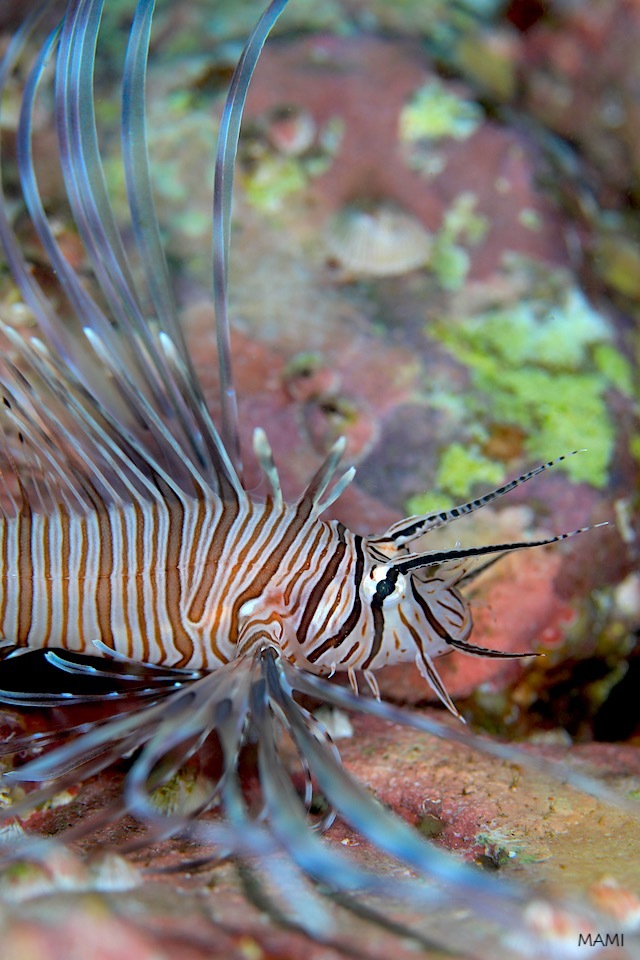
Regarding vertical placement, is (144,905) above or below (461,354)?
below

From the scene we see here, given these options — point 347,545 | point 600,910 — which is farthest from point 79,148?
point 600,910

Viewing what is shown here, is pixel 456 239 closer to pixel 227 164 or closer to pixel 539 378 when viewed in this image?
pixel 539 378

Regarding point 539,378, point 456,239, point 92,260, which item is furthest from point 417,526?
point 456,239

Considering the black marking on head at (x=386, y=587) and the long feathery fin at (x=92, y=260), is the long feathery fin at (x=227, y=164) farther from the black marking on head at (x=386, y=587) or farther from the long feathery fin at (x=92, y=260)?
the black marking on head at (x=386, y=587)

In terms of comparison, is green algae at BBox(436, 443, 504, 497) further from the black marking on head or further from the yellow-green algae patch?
the black marking on head

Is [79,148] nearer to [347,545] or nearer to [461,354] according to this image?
[347,545]

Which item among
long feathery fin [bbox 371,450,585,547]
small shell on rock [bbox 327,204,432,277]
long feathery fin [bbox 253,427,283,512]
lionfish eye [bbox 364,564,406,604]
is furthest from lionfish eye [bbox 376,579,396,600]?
small shell on rock [bbox 327,204,432,277]
